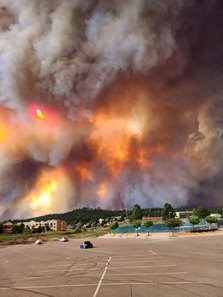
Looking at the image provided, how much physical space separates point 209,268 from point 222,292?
899cm

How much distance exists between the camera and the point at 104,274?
25.5m

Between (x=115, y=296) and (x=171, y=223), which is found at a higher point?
(x=171, y=223)

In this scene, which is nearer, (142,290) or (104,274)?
(142,290)

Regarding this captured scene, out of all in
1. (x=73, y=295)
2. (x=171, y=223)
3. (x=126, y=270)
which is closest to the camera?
(x=73, y=295)

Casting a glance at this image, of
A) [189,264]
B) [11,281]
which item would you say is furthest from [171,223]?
→ [11,281]

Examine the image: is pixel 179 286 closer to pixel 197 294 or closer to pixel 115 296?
pixel 197 294

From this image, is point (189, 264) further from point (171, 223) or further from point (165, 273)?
point (171, 223)

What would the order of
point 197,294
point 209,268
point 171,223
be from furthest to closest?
point 171,223, point 209,268, point 197,294

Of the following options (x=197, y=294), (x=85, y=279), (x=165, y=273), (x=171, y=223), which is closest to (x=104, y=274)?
(x=85, y=279)

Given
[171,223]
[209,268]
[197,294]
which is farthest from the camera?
[171,223]

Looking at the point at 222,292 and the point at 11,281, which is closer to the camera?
the point at 222,292

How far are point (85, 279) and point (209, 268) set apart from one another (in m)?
9.74

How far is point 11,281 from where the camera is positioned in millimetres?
25375

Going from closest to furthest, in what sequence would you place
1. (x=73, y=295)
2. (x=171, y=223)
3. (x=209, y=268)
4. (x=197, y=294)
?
1. (x=197, y=294)
2. (x=73, y=295)
3. (x=209, y=268)
4. (x=171, y=223)
